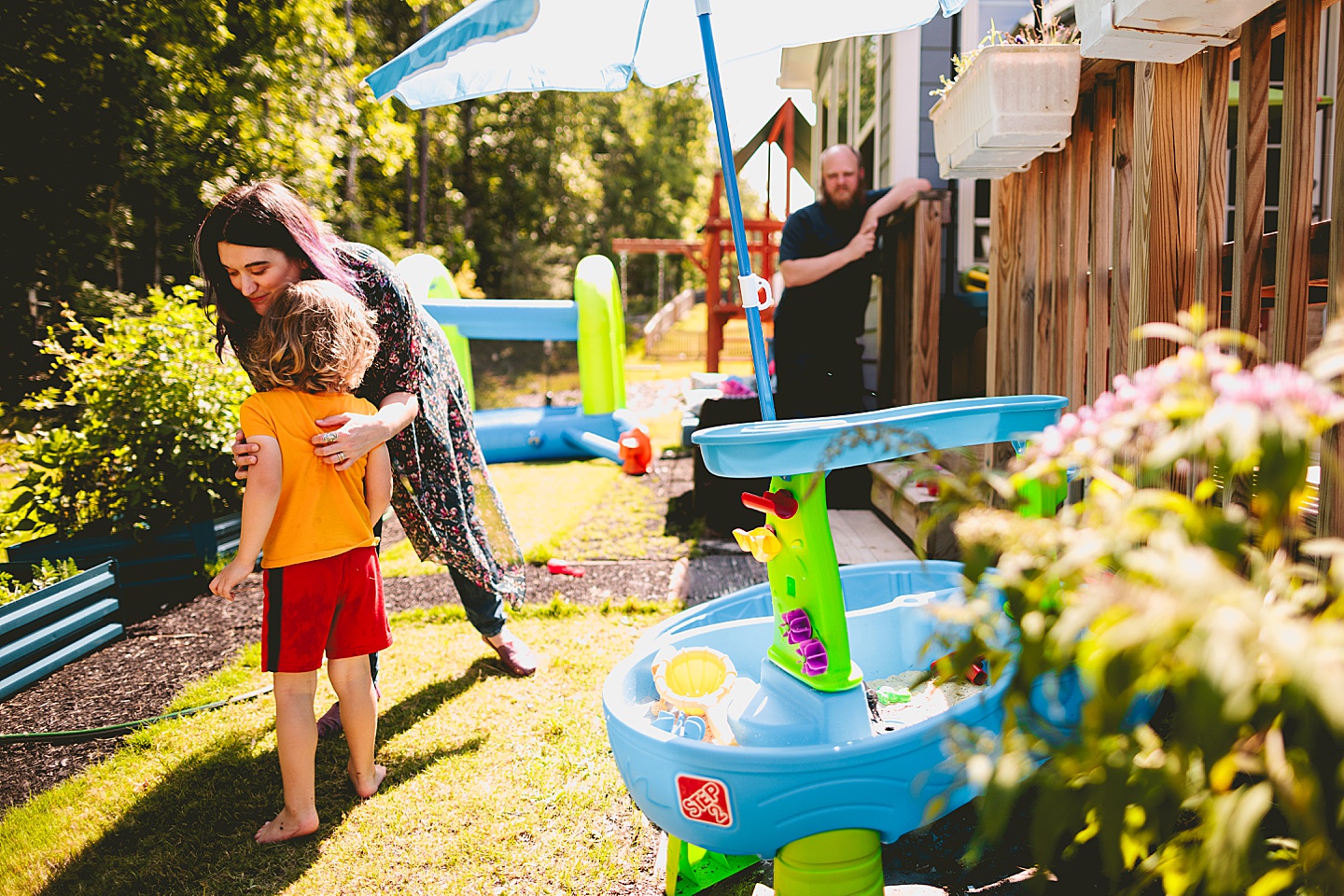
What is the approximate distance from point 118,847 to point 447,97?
7.48 feet

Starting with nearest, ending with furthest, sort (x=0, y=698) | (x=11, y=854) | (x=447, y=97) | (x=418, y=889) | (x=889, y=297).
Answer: (x=418, y=889) < (x=11, y=854) < (x=447, y=97) < (x=0, y=698) < (x=889, y=297)

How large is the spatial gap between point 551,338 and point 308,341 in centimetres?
617

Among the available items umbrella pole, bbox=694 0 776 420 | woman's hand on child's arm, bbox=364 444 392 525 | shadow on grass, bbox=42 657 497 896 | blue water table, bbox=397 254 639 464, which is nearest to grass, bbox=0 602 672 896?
shadow on grass, bbox=42 657 497 896

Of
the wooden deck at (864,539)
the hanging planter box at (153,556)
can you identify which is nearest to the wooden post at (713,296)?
the wooden deck at (864,539)

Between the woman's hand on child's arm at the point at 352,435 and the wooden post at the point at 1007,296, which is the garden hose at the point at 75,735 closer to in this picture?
the woman's hand on child's arm at the point at 352,435

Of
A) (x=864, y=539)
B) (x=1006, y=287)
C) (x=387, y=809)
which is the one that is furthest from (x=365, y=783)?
(x=1006, y=287)

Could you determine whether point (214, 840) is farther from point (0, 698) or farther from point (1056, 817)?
point (1056, 817)

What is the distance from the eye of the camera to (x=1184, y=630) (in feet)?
1.82

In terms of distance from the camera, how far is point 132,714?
104 inches

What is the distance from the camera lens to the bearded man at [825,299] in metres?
4.04

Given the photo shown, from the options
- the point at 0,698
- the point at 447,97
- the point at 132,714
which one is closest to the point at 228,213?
the point at 447,97

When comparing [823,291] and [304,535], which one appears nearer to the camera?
[304,535]

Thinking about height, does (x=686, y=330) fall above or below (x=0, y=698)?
above

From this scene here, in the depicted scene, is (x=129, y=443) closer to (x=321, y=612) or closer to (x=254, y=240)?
(x=254, y=240)
